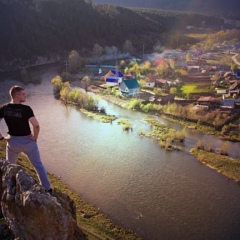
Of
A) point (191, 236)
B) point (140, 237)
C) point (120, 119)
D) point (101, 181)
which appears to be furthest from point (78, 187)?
point (120, 119)

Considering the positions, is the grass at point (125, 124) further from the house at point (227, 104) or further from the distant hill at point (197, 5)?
the distant hill at point (197, 5)

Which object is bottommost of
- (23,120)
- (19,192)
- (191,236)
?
(191,236)

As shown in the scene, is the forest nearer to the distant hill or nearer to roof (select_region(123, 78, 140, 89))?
roof (select_region(123, 78, 140, 89))

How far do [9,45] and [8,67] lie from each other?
188 inches

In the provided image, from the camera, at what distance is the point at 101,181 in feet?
36.4

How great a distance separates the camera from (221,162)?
12484mm

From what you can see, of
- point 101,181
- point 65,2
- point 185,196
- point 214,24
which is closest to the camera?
point 185,196

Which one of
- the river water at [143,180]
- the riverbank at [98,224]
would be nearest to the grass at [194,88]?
the river water at [143,180]

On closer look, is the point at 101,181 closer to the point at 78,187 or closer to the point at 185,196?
the point at 78,187

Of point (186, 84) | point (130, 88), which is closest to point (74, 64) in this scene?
point (130, 88)

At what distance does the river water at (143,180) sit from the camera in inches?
355

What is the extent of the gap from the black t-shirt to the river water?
5.88 meters

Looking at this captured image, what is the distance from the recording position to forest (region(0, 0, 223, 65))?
37938 mm

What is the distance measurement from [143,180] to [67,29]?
36279 millimetres
